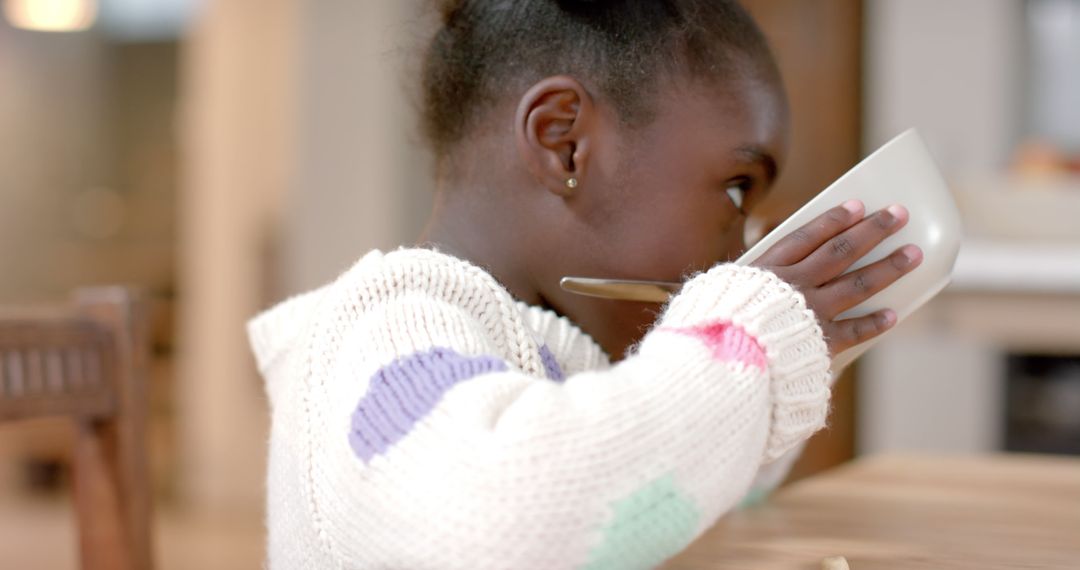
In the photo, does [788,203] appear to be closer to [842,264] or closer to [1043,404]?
[1043,404]

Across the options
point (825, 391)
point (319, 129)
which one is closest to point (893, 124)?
point (319, 129)

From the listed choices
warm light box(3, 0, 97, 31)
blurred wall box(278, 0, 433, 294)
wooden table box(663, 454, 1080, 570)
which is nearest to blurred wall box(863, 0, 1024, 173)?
blurred wall box(278, 0, 433, 294)

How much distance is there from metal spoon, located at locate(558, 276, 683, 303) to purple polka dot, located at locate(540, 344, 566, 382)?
0.16 ft

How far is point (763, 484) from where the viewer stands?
82cm

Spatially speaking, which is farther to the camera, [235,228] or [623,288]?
[235,228]

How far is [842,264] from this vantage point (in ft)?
1.93

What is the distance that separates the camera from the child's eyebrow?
691 millimetres

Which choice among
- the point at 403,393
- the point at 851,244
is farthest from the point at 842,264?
the point at 403,393

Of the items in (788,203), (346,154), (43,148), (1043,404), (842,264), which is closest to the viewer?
(842,264)

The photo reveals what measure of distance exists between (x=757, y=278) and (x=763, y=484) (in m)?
0.32

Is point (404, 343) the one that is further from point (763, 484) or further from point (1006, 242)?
point (1006, 242)

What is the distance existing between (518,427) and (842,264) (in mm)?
213

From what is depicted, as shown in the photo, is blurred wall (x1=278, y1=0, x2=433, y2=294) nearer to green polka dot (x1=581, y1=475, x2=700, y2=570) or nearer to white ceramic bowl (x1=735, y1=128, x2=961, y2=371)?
white ceramic bowl (x1=735, y1=128, x2=961, y2=371)

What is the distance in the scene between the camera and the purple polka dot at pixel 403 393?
0.49 m
